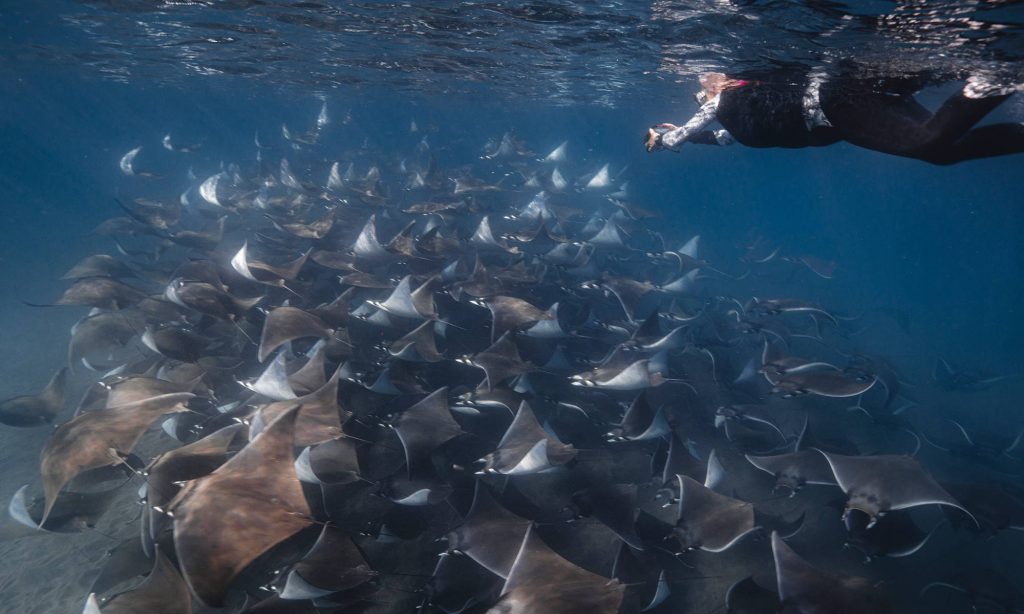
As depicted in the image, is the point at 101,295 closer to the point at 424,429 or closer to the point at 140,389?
the point at 140,389

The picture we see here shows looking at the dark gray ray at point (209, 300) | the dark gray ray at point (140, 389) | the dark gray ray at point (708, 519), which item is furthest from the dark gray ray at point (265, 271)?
the dark gray ray at point (708, 519)

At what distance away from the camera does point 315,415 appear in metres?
5.11

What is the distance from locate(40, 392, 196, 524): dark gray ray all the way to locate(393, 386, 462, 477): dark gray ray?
110 inches

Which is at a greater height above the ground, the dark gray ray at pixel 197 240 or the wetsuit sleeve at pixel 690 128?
the wetsuit sleeve at pixel 690 128

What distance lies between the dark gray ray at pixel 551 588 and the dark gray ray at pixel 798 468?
10.1 ft

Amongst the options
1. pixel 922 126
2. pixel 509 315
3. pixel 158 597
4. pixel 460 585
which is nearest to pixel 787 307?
pixel 922 126

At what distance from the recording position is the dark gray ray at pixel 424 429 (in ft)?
16.8

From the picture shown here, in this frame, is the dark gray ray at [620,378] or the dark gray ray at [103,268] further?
the dark gray ray at [103,268]

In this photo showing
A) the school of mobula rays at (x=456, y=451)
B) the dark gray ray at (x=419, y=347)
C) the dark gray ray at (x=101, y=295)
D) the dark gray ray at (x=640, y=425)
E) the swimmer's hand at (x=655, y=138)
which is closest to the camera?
the school of mobula rays at (x=456, y=451)

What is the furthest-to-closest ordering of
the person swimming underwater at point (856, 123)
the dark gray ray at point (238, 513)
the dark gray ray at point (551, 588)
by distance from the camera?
the person swimming underwater at point (856, 123) → the dark gray ray at point (551, 588) → the dark gray ray at point (238, 513)

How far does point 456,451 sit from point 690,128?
5.62 m

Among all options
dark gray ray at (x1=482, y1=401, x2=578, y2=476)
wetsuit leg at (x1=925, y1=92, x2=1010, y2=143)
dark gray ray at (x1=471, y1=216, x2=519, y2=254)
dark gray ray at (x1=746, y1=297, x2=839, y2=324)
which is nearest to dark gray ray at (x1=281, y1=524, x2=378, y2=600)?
dark gray ray at (x1=482, y1=401, x2=578, y2=476)

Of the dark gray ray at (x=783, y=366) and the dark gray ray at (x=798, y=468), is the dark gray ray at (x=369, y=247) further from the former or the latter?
the dark gray ray at (x=783, y=366)

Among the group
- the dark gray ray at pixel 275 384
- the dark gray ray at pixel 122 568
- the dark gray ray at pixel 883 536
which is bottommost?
the dark gray ray at pixel 122 568
